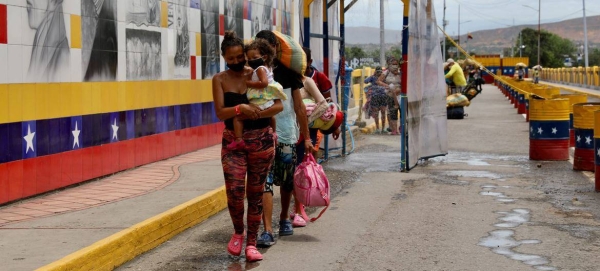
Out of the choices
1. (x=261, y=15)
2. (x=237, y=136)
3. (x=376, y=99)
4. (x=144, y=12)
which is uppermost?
(x=261, y=15)

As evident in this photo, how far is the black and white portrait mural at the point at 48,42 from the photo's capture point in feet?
34.0

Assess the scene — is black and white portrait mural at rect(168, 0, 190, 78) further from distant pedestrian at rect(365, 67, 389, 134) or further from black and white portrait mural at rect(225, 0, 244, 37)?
distant pedestrian at rect(365, 67, 389, 134)

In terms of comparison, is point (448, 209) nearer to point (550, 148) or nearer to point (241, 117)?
point (241, 117)

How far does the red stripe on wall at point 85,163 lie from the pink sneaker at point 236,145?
10.0ft

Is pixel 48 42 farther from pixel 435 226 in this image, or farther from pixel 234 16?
pixel 234 16

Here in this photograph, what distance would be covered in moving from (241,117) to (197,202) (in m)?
2.45

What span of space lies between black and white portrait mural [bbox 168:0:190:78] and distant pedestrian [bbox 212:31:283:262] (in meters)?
7.17

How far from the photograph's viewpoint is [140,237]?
27.2ft

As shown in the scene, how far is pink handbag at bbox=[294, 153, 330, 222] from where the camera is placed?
8820 millimetres

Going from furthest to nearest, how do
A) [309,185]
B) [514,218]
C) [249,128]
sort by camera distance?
[514,218] < [309,185] < [249,128]

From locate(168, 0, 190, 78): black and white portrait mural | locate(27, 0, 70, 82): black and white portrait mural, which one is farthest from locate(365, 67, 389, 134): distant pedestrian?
locate(27, 0, 70, 82): black and white portrait mural

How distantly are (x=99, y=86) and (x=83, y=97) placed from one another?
51 cm

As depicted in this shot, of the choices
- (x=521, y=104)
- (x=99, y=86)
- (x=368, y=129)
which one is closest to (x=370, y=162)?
(x=99, y=86)

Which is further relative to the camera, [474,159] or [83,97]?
[474,159]
